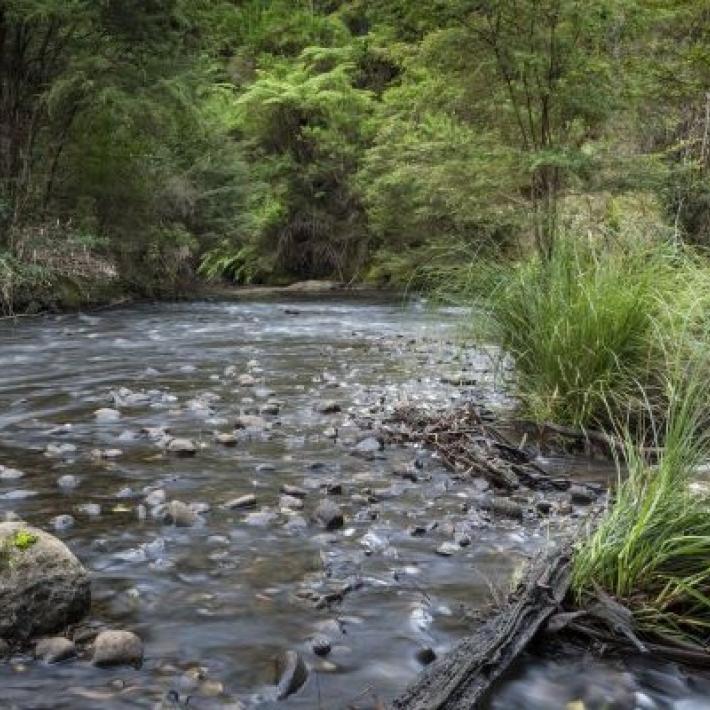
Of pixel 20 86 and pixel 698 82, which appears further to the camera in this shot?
pixel 20 86

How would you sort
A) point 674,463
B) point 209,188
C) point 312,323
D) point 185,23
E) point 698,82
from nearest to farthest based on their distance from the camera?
point 674,463
point 698,82
point 312,323
point 185,23
point 209,188

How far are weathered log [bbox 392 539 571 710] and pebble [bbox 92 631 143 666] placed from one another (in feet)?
2.73

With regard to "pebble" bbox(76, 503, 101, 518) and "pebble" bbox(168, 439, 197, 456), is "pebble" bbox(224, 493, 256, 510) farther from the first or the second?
"pebble" bbox(168, 439, 197, 456)

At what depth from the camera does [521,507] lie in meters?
3.90

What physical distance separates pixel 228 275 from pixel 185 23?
1417 centimetres

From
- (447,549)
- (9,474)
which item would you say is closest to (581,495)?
(447,549)

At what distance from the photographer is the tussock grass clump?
2.64 m

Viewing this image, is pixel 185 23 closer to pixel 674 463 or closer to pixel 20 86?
pixel 20 86

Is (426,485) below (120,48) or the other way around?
below

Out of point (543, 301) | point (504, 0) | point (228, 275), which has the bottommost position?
point (228, 275)

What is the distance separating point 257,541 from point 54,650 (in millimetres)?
1113

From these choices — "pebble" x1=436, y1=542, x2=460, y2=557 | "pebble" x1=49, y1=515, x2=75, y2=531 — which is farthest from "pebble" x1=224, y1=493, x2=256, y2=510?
"pebble" x1=436, y1=542, x2=460, y2=557

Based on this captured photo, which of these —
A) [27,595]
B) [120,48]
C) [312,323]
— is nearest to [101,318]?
[312,323]

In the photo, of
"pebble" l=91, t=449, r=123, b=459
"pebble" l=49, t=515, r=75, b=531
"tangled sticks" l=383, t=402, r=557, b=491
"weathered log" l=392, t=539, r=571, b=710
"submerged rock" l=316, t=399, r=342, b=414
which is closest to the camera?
"weathered log" l=392, t=539, r=571, b=710
